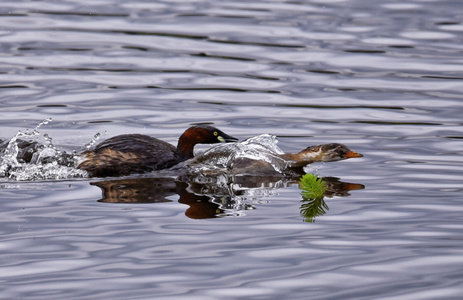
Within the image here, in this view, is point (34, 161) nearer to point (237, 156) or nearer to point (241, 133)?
point (237, 156)

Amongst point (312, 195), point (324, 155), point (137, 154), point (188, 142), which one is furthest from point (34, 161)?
point (312, 195)

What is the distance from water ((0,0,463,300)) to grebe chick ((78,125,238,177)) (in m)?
0.57

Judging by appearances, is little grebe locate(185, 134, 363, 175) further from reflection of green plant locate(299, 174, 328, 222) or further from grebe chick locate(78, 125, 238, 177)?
reflection of green plant locate(299, 174, 328, 222)

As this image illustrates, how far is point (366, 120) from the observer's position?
1343cm

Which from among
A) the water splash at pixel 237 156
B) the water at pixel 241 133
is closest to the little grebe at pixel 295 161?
the water splash at pixel 237 156

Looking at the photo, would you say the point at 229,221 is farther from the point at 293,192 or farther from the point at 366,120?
the point at 366,120

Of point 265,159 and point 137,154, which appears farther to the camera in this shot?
point 137,154

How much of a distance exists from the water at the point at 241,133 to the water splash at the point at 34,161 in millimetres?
325

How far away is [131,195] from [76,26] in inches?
454

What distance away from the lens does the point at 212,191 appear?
31.4 ft

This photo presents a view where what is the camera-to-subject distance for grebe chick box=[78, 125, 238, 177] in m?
10.7

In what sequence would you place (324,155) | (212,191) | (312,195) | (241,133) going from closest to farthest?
(312,195) < (212,191) < (324,155) < (241,133)

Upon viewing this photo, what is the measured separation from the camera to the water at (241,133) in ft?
22.4

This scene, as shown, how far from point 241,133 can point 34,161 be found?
3018 millimetres
